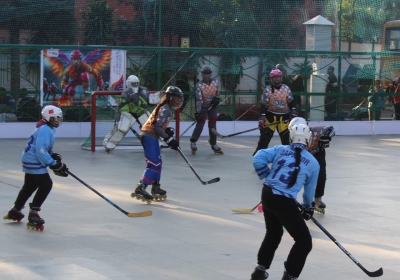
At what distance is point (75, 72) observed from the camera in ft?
57.8

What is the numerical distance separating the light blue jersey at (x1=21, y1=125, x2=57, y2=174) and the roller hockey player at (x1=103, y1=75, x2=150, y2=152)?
687 centimetres

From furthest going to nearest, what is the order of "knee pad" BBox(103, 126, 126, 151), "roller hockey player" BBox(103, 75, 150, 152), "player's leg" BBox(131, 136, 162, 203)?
"knee pad" BBox(103, 126, 126, 151), "roller hockey player" BBox(103, 75, 150, 152), "player's leg" BBox(131, 136, 162, 203)

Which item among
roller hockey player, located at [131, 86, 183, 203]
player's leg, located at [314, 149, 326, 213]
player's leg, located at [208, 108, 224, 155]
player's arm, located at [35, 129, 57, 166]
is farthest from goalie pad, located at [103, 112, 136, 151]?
player's arm, located at [35, 129, 57, 166]

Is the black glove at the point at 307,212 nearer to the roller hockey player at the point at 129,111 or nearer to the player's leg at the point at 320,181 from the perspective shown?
the player's leg at the point at 320,181

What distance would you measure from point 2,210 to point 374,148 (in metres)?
10.1

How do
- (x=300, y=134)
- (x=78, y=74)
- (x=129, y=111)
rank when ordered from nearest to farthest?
1. (x=300, y=134)
2. (x=129, y=111)
3. (x=78, y=74)

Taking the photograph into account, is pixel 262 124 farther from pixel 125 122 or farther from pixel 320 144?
pixel 320 144

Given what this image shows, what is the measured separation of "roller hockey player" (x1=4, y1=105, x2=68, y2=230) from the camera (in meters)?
7.90

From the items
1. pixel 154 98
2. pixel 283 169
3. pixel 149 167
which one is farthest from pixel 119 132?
pixel 283 169

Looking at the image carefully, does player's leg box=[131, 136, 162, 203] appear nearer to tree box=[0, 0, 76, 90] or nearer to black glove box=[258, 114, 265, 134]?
black glove box=[258, 114, 265, 134]

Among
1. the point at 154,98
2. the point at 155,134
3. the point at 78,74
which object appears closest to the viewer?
the point at 155,134

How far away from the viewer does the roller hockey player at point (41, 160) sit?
25.9 feet

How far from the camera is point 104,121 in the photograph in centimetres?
1664

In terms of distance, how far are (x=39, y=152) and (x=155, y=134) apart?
214cm
